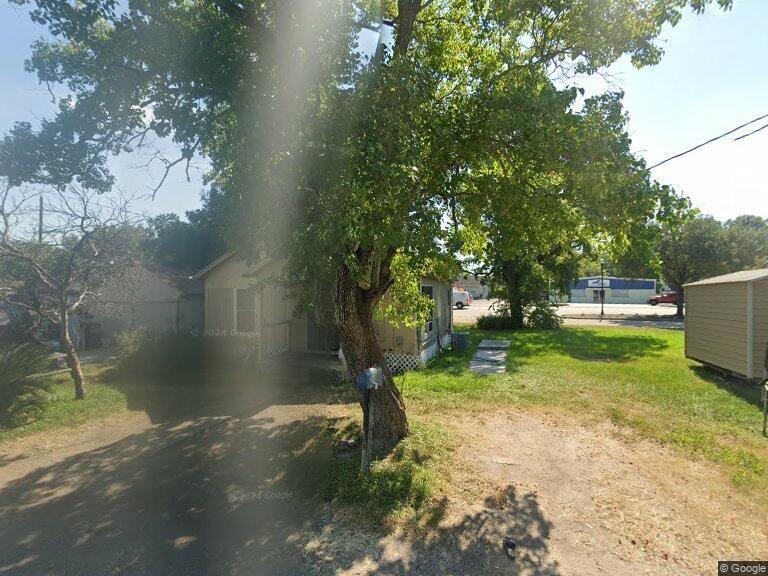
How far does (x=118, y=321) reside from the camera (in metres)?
19.2

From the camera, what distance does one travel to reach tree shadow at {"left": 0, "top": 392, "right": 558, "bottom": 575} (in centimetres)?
371

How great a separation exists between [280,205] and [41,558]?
4252mm

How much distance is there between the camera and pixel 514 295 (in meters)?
25.0

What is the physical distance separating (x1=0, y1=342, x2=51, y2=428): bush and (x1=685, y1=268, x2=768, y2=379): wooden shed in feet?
50.5

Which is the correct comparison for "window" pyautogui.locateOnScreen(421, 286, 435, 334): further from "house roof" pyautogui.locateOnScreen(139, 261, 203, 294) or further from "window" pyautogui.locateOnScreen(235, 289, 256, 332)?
"house roof" pyautogui.locateOnScreen(139, 261, 203, 294)

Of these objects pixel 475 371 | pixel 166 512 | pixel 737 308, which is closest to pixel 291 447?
pixel 166 512

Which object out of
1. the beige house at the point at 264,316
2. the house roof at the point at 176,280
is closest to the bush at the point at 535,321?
the beige house at the point at 264,316

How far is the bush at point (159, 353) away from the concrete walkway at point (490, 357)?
8405mm

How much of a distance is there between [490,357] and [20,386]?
12.6 metres

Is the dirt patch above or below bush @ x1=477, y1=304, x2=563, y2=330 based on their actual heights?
below

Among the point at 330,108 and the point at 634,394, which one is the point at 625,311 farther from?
the point at 330,108

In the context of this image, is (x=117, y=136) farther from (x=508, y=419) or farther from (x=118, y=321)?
(x=118, y=321)

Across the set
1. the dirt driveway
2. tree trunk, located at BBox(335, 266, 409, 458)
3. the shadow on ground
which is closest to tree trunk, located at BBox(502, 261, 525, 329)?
the dirt driveway

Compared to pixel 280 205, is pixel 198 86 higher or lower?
higher
